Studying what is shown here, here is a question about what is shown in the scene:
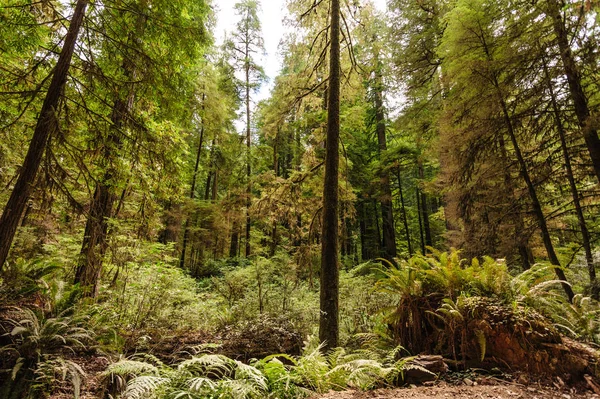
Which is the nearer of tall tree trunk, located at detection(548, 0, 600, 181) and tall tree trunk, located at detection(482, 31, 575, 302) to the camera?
tall tree trunk, located at detection(548, 0, 600, 181)

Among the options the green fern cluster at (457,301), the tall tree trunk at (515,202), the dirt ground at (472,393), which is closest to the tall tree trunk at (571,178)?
the tall tree trunk at (515,202)

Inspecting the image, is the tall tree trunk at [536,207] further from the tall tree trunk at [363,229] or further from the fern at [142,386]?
the tall tree trunk at [363,229]

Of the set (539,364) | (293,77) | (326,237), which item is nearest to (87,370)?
(326,237)

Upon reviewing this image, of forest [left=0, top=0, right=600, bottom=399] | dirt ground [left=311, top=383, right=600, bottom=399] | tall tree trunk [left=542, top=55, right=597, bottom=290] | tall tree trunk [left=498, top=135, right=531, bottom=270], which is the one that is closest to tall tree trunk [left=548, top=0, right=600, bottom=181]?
forest [left=0, top=0, right=600, bottom=399]

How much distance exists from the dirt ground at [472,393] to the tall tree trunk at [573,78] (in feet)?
16.7

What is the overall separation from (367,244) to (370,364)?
19022mm

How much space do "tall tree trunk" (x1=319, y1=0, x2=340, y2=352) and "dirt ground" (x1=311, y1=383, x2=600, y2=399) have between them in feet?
6.08

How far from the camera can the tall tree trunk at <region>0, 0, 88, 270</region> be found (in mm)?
3312

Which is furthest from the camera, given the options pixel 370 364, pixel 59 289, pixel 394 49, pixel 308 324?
pixel 394 49

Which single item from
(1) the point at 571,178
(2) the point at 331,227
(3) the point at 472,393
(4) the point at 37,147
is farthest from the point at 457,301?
(4) the point at 37,147

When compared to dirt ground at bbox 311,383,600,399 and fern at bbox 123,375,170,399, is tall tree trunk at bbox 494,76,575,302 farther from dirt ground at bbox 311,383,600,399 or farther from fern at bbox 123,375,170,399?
fern at bbox 123,375,170,399

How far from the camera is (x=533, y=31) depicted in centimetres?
616

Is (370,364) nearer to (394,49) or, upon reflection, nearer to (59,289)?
(59,289)

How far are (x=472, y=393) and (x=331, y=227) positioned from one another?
3266mm
